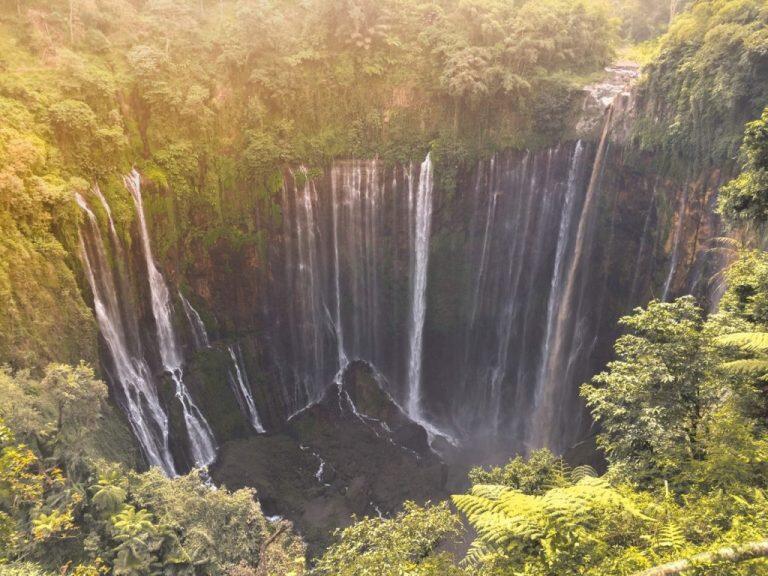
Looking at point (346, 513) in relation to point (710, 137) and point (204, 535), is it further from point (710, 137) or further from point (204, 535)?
point (710, 137)

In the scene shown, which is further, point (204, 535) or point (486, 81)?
point (486, 81)

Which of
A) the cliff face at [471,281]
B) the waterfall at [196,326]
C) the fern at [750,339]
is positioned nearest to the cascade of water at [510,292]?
the cliff face at [471,281]

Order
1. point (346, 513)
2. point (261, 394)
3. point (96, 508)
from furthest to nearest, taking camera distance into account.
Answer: point (261, 394) < point (346, 513) < point (96, 508)

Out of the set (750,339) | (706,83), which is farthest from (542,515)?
(706,83)

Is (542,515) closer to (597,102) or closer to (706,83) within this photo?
(706,83)

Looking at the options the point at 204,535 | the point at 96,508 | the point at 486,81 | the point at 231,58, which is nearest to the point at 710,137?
the point at 486,81

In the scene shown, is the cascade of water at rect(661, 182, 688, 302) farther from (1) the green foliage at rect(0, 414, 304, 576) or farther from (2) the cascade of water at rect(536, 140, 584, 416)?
(1) the green foliage at rect(0, 414, 304, 576)

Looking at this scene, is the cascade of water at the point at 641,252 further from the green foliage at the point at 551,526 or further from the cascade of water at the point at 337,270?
the green foliage at the point at 551,526
